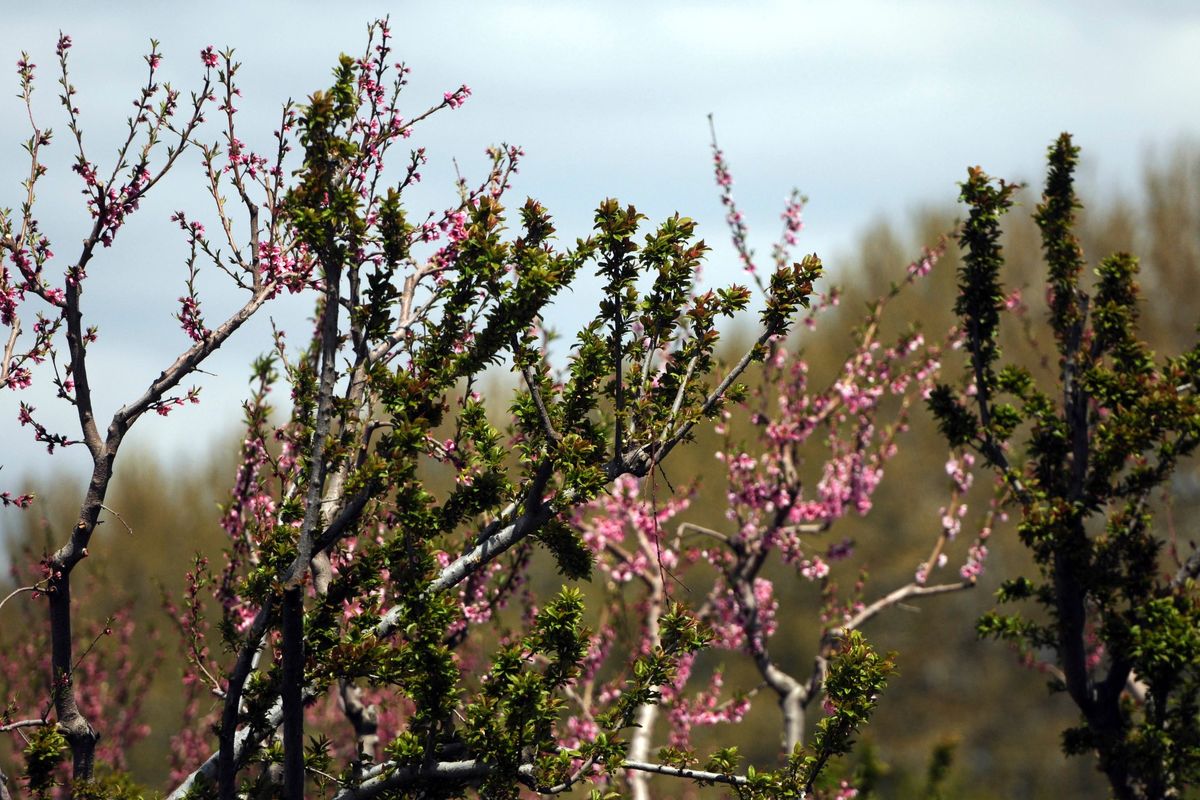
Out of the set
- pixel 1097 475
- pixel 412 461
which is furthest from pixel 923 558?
pixel 412 461

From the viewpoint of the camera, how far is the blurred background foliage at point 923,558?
2903 cm

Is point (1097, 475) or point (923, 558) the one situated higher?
point (923, 558)

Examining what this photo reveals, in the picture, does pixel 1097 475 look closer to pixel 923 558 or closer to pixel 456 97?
pixel 456 97

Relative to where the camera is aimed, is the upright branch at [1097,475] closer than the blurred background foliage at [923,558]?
Yes

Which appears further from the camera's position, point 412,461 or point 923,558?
point 923,558

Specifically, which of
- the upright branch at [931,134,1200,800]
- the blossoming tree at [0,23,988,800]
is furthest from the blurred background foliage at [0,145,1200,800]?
the blossoming tree at [0,23,988,800]

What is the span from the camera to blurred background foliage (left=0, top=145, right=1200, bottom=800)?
29.0m

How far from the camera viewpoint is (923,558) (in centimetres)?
3097

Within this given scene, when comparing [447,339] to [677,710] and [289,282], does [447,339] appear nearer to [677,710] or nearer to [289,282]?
[289,282]

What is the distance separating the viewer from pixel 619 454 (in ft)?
23.6

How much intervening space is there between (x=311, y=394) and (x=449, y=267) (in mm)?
1425

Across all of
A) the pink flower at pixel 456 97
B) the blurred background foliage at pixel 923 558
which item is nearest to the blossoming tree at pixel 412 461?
the pink flower at pixel 456 97

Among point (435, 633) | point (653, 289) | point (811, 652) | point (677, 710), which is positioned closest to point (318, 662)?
point (435, 633)

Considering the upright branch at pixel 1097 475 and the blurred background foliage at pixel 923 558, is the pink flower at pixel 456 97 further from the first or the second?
the blurred background foliage at pixel 923 558
